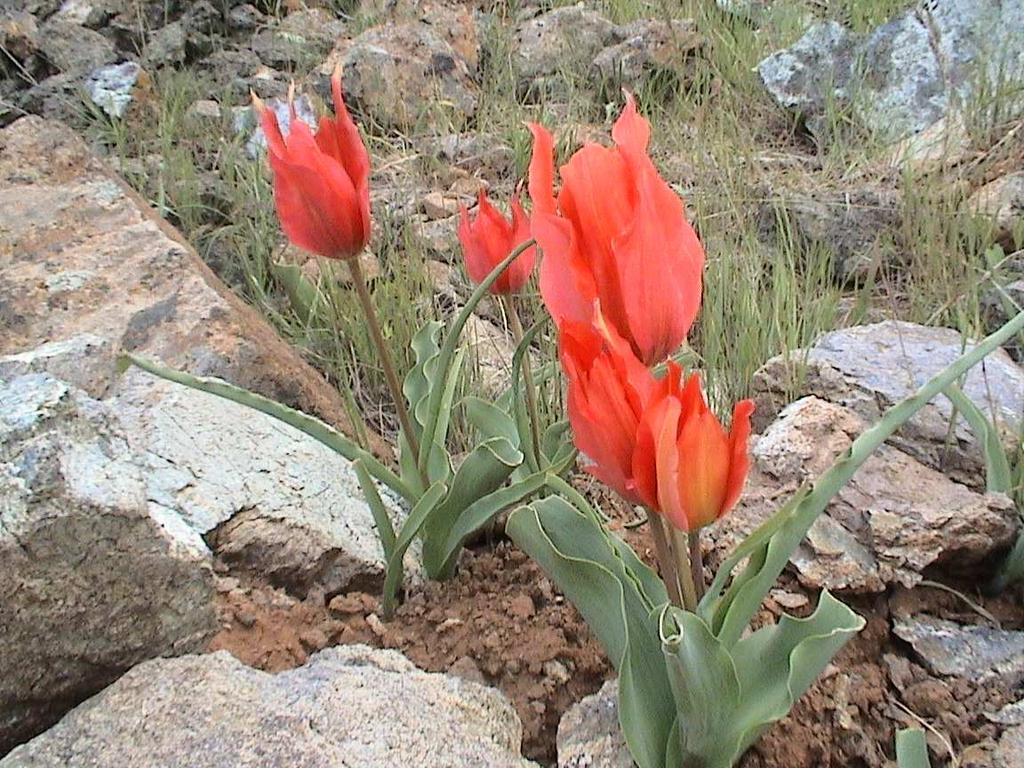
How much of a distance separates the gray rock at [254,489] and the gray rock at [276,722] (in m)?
0.31

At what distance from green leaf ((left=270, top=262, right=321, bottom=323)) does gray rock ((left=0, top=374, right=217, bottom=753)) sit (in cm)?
105

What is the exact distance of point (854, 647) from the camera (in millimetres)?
1342

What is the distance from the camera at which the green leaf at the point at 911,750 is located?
1.07m

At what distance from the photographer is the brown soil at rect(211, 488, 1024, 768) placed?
1.20m

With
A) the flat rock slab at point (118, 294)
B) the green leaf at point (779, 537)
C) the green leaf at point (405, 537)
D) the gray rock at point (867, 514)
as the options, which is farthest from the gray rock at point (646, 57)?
the green leaf at point (779, 537)

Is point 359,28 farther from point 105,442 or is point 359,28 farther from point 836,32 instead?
point 105,442

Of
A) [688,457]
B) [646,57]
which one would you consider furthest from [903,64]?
[688,457]

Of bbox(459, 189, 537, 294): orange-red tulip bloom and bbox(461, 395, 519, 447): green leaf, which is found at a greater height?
bbox(459, 189, 537, 294): orange-red tulip bloom

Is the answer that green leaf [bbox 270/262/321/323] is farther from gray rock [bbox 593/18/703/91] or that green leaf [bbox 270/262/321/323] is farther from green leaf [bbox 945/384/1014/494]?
gray rock [bbox 593/18/703/91]

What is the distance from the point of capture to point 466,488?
146cm

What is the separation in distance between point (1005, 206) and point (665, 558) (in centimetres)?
209

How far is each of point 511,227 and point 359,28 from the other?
11.0 feet

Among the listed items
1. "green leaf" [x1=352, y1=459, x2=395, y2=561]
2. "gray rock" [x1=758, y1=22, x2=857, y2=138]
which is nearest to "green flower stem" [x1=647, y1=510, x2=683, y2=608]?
"green leaf" [x1=352, y1=459, x2=395, y2=561]

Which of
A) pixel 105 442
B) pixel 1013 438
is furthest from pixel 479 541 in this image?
pixel 1013 438
